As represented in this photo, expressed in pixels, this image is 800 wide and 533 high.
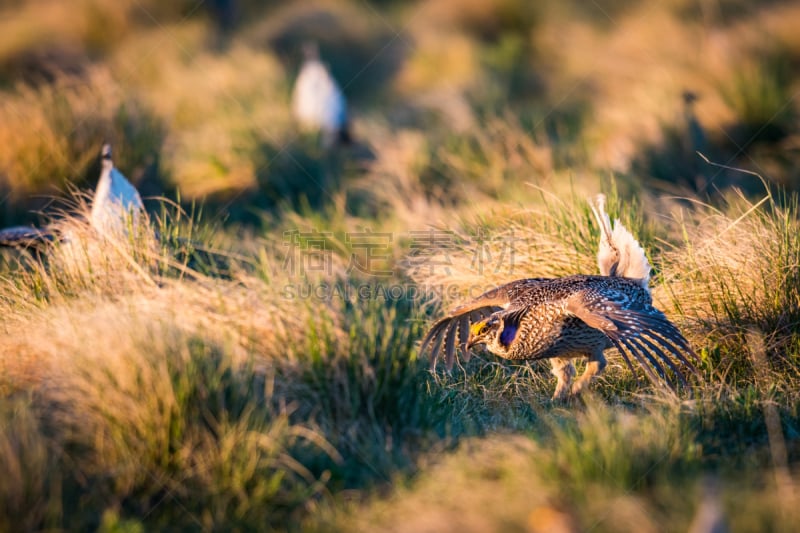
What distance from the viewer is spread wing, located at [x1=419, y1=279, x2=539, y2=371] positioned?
5.49 meters

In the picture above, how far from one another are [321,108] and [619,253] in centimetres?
680

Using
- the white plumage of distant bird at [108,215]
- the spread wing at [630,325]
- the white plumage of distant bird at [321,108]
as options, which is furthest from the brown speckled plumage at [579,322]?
the white plumage of distant bird at [321,108]

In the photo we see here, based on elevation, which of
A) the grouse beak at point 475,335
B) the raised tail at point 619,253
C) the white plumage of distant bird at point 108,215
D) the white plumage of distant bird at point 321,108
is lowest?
the grouse beak at point 475,335

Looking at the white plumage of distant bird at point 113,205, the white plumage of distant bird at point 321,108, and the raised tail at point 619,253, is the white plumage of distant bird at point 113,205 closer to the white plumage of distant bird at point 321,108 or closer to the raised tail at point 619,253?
the raised tail at point 619,253

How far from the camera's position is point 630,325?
4820mm

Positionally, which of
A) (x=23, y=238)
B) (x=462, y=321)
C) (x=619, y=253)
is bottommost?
(x=462, y=321)

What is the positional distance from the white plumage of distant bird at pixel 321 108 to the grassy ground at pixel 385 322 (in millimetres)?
361

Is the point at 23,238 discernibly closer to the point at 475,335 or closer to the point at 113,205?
the point at 113,205

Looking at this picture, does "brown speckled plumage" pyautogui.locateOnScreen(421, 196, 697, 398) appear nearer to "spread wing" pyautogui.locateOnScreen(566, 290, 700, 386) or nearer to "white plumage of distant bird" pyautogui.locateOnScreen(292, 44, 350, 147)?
"spread wing" pyautogui.locateOnScreen(566, 290, 700, 386)

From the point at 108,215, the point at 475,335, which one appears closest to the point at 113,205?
the point at 108,215

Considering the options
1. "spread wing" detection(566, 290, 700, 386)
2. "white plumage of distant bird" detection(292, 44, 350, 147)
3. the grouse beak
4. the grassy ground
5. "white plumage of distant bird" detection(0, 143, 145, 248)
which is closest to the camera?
the grassy ground

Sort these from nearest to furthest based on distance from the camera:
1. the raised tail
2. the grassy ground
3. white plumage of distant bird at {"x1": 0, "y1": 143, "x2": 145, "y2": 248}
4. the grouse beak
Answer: the grassy ground
the grouse beak
the raised tail
white plumage of distant bird at {"x1": 0, "y1": 143, "x2": 145, "y2": 248}

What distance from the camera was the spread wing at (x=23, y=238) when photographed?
6441 millimetres

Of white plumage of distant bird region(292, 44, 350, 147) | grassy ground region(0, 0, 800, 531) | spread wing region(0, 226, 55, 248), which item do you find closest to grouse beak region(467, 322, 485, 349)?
grassy ground region(0, 0, 800, 531)
